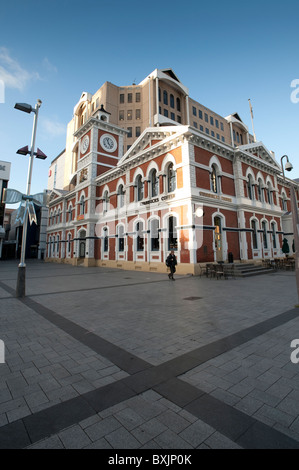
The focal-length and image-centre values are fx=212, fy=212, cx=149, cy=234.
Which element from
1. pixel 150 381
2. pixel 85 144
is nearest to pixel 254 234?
pixel 150 381

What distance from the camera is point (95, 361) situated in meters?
3.51

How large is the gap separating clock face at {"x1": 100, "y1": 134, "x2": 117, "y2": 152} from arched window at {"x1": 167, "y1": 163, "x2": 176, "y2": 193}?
49.9ft

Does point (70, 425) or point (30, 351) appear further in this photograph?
point (30, 351)

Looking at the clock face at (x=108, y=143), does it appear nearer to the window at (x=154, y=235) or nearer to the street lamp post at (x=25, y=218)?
the window at (x=154, y=235)

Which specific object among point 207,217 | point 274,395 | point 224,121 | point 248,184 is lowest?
point 274,395

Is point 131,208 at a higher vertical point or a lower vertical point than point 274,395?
higher

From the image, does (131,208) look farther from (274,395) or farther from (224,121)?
(224,121)

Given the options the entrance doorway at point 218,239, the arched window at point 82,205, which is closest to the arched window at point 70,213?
the arched window at point 82,205

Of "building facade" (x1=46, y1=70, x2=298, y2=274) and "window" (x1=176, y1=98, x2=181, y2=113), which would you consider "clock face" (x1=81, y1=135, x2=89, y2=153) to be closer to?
"building facade" (x1=46, y1=70, x2=298, y2=274)

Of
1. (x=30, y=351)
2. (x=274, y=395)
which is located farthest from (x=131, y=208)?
(x=274, y=395)

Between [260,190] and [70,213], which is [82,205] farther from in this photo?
[260,190]

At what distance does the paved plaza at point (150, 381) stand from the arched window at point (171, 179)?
45.0 feet

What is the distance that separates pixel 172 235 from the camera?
17578 mm

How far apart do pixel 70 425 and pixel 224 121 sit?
217 feet
